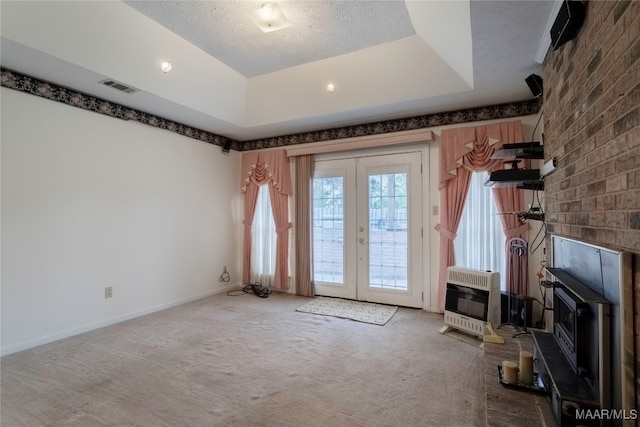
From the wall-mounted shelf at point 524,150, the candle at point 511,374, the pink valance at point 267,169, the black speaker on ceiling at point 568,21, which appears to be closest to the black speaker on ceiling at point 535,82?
the wall-mounted shelf at point 524,150

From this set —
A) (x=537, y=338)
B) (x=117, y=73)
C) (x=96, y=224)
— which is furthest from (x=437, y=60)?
(x=96, y=224)

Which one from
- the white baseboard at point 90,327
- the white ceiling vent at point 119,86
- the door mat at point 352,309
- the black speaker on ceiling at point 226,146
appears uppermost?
the white ceiling vent at point 119,86

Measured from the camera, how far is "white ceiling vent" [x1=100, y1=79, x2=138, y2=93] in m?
2.85

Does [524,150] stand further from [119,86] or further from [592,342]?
[119,86]

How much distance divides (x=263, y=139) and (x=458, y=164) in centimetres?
308

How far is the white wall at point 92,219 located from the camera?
2711 mm

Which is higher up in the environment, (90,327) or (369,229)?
(369,229)

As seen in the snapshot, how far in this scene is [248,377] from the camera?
7.55 feet

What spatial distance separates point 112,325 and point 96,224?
1.16 metres

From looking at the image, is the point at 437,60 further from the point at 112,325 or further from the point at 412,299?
the point at 112,325

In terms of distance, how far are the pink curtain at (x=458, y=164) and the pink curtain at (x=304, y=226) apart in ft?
6.09

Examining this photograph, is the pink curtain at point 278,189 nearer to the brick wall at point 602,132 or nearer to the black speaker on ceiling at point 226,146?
the black speaker on ceiling at point 226,146

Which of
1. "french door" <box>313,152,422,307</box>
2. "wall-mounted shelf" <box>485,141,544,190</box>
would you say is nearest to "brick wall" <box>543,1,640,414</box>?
"wall-mounted shelf" <box>485,141,544,190</box>

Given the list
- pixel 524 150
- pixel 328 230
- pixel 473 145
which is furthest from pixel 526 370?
pixel 328 230
